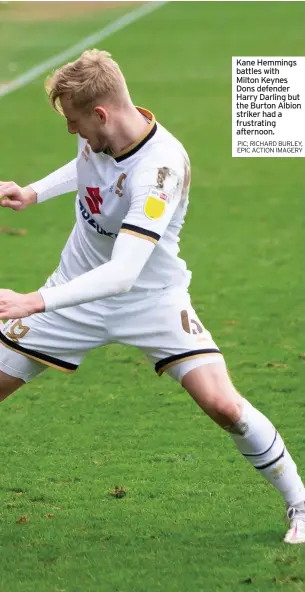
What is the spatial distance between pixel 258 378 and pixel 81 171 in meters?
3.31

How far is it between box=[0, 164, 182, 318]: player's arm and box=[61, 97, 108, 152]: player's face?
30 centimetres

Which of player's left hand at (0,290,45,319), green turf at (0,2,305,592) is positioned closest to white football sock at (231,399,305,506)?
green turf at (0,2,305,592)

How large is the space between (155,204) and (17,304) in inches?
31.7

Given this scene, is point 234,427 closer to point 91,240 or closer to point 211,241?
point 91,240

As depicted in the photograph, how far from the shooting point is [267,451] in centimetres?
626

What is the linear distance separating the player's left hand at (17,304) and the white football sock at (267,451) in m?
1.32

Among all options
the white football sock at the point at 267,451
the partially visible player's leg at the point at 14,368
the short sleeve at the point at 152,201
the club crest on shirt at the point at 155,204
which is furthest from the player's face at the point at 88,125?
the white football sock at the point at 267,451

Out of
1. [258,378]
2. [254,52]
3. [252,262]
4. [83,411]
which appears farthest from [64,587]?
[254,52]

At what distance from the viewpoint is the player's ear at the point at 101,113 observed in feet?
18.8

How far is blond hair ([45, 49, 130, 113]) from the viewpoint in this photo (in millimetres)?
5711

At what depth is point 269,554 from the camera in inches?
239

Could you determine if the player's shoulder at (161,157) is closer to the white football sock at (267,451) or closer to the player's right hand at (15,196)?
the player's right hand at (15,196)

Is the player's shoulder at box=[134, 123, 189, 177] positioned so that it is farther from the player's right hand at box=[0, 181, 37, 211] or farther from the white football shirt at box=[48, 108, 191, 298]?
the player's right hand at box=[0, 181, 37, 211]

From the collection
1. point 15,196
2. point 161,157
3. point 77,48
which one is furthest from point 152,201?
point 77,48
